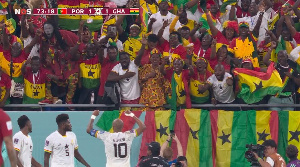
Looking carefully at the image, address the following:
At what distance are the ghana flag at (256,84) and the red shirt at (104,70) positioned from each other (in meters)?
2.64

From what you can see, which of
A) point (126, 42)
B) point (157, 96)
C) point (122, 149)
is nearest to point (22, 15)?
point (126, 42)

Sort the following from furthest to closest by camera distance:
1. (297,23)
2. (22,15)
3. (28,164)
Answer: (297,23) → (22,15) → (28,164)

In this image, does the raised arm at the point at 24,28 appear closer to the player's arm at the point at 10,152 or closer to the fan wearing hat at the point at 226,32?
the fan wearing hat at the point at 226,32

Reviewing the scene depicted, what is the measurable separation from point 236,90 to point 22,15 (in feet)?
16.3

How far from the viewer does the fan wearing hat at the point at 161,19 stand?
63.3 feet

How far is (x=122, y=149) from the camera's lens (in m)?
15.5

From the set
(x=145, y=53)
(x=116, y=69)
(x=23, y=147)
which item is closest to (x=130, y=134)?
(x=23, y=147)

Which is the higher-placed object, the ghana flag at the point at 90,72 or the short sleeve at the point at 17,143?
the ghana flag at the point at 90,72

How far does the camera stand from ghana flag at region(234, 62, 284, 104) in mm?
17516

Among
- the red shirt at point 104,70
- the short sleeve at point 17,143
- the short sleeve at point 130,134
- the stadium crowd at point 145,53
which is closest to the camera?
the short sleeve at point 17,143

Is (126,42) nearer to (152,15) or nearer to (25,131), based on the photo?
(152,15)

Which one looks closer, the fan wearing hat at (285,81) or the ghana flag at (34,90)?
the fan wearing hat at (285,81)

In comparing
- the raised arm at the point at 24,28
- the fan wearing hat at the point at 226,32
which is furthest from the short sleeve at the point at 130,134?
the raised arm at the point at 24,28

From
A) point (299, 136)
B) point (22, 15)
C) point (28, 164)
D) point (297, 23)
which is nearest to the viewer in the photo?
point (28, 164)
